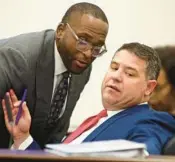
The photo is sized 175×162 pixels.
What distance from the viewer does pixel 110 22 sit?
8.75 feet

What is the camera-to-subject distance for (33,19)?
2713 millimetres

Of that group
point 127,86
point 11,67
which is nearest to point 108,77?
point 127,86

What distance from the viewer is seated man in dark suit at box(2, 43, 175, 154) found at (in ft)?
4.97

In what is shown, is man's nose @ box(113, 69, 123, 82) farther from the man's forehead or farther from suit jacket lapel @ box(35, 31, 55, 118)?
suit jacket lapel @ box(35, 31, 55, 118)

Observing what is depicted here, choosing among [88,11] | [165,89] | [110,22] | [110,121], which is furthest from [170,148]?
[110,22]

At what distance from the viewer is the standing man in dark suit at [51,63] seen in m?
1.74

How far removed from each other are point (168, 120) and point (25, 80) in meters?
0.59

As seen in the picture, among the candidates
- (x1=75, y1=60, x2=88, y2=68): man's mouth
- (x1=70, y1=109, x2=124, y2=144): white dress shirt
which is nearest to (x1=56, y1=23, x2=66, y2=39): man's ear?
(x1=75, y1=60, x2=88, y2=68): man's mouth

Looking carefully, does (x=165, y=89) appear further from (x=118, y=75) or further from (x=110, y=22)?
(x=110, y=22)

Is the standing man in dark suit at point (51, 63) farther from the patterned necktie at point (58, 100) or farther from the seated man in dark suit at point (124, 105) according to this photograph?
the seated man in dark suit at point (124, 105)

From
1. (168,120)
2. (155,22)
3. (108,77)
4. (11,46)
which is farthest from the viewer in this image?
(155,22)

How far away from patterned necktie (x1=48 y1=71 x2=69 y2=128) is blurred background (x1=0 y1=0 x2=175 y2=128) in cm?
67

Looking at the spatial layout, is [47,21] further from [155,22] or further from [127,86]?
[127,86]

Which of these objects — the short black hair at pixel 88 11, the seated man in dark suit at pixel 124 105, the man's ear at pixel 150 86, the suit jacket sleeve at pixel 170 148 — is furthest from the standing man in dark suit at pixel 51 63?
the suit jacket sleeve at pixel 170 148
